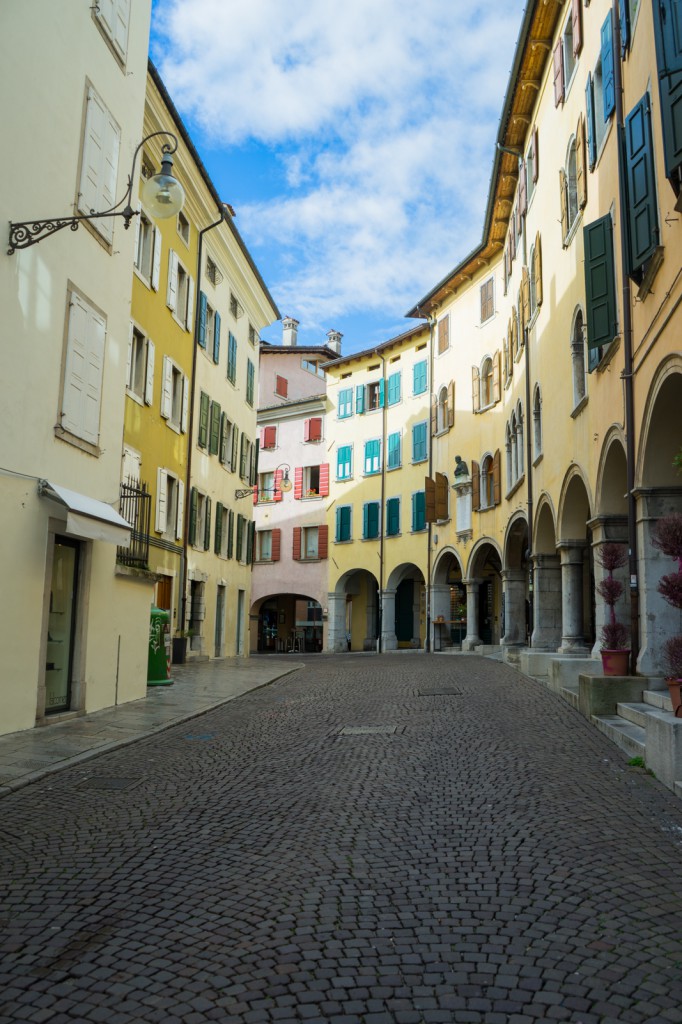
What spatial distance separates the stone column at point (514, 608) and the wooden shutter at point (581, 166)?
39.8 ft

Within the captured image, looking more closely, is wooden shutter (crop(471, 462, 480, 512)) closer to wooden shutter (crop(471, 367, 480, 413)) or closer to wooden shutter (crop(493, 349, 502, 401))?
wooden shutter (crop(471, 367, 480, 413))

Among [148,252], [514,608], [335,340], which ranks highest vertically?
[335,340]

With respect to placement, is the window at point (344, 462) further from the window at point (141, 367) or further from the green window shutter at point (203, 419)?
the window at point (141, 367)

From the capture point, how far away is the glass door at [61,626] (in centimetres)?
1109

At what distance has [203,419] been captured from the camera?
24.0 metres

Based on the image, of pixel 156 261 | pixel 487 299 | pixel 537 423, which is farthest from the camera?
pixel 487 299

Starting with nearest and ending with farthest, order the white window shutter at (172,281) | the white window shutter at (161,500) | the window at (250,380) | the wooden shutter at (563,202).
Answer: the wooden shutter at (563,202)
the white window shutter at (161,500)
the white window shutter at (172,281)
the window at (250,380)

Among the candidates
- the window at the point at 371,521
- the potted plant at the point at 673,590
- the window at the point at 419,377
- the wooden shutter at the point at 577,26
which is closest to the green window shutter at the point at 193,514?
the wooden shutter at the point at 577,26

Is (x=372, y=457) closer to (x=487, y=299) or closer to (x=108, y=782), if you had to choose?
(x=487, y=299)

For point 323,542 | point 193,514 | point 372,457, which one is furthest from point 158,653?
point 323,542

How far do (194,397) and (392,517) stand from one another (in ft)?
54.9

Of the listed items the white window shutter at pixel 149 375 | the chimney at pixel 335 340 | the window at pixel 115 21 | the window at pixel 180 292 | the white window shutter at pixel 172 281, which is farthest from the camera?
the chimney at pixel 335 340

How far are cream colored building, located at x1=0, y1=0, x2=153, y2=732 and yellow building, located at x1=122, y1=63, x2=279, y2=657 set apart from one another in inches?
120

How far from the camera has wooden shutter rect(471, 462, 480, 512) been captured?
3080 cm
